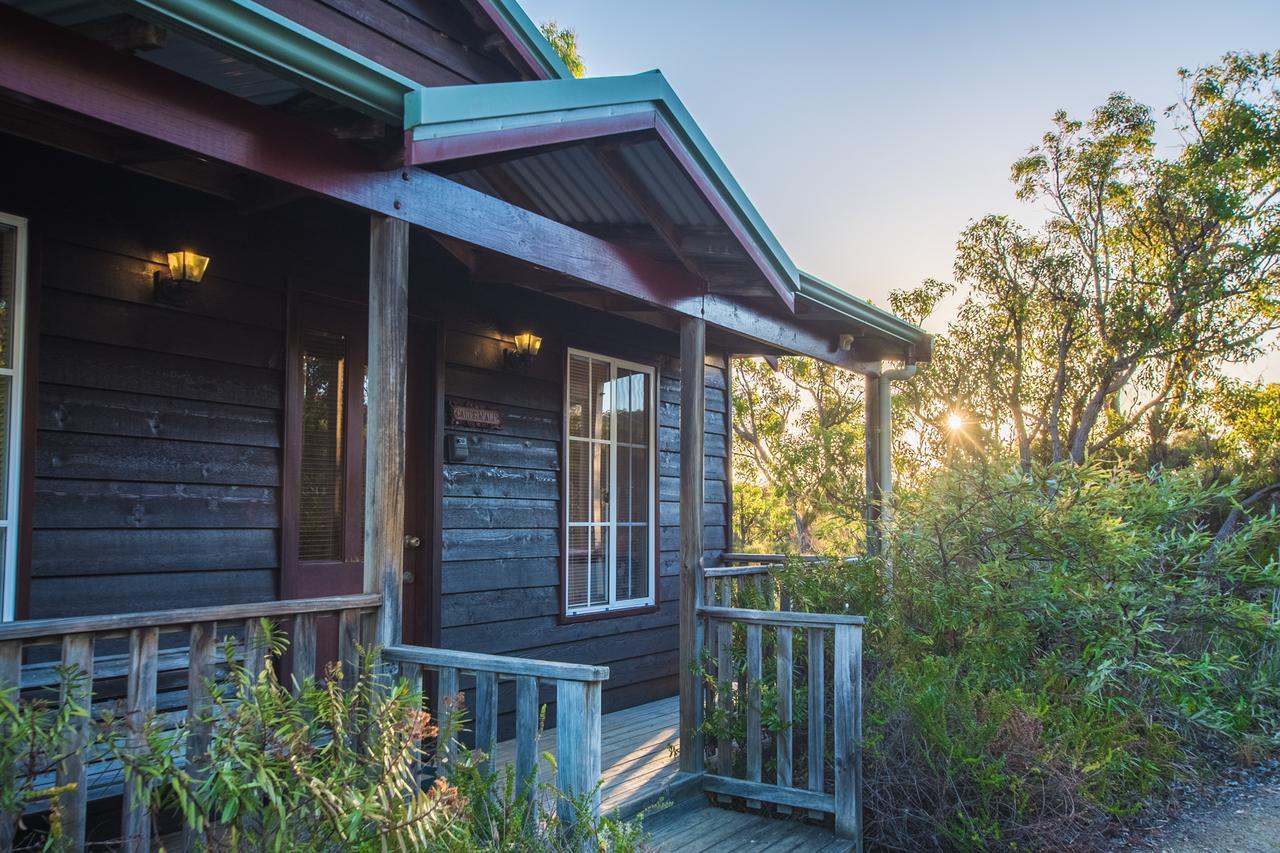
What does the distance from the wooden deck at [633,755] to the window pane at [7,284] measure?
94.8 inches

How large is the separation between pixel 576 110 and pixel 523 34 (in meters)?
2.48

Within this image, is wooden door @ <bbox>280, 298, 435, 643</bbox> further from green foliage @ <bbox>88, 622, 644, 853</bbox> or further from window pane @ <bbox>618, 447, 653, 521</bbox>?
window pane @ <bbox>618, 447, 653, 521</bbox>

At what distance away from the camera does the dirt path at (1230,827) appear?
15.8 feet

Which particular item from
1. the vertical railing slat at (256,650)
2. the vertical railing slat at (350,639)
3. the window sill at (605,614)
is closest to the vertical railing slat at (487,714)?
the vertical railing slat at (350,639)

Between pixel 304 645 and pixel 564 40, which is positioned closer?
pixel 304 645

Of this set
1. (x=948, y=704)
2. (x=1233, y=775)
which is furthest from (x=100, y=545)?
(x=1233, y=775)

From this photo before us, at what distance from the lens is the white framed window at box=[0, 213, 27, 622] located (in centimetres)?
349

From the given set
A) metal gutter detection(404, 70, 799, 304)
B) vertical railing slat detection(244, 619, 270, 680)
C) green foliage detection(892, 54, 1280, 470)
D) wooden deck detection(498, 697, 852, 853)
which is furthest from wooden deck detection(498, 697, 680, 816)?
green foliage detection(892, 54, 1280, 470)

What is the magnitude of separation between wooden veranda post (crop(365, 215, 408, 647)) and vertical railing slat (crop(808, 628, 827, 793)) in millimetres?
2100

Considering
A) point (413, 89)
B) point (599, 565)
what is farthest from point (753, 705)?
point (413, 89)

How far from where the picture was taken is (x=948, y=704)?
15.3 feet

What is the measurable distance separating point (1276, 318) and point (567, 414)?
12.3 m

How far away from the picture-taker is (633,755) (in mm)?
5309

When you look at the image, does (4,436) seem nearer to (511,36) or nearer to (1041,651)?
(511,36)
